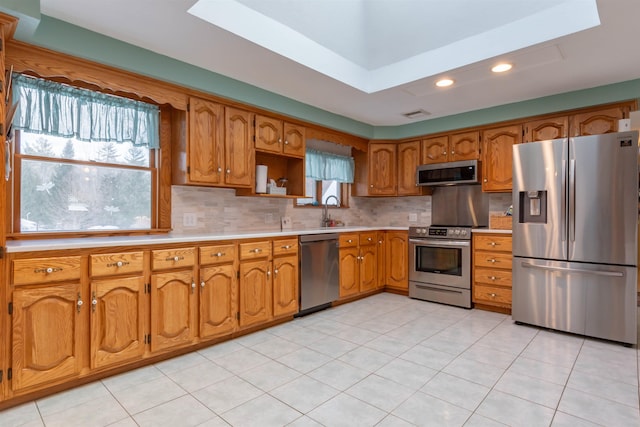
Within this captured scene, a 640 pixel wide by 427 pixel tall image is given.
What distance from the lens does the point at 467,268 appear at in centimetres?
417

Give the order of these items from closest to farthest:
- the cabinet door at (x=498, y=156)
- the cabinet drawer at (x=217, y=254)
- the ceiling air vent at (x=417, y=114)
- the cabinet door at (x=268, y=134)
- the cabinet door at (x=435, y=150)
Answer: the cabinet drawer at (x=217, y=254) < the cabinet door at (x=268, y=134) < the cabinet door at (x=498, y=156) < the ceiling air vent at (x=417, y=114) < the cabinet door at (x=435, y=150)

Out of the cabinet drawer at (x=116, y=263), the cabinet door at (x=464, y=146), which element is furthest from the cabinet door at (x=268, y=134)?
the cabinet door at (x=464, y=146)

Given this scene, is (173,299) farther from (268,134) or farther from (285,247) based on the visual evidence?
(268,134)

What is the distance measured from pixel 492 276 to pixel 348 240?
5.55 feet

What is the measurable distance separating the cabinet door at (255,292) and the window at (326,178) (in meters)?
1.39

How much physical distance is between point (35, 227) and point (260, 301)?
6.08 ft

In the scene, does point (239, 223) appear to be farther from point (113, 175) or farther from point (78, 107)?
point (78, 107)

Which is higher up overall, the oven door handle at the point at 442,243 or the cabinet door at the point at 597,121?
the cabinet door at the point at 597,121

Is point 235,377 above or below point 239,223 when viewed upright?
below

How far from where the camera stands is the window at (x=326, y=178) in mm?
4625

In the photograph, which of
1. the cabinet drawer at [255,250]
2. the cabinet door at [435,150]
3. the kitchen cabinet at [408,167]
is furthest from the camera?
the kitchen cabinet at [408,167]

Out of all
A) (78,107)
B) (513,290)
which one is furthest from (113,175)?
(513,290)

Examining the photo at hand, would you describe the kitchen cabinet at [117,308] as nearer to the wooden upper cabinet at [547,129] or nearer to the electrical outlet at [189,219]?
the electrical outlet at [189,219]

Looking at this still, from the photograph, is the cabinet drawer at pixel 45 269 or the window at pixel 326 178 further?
the window at pixel 326 178
